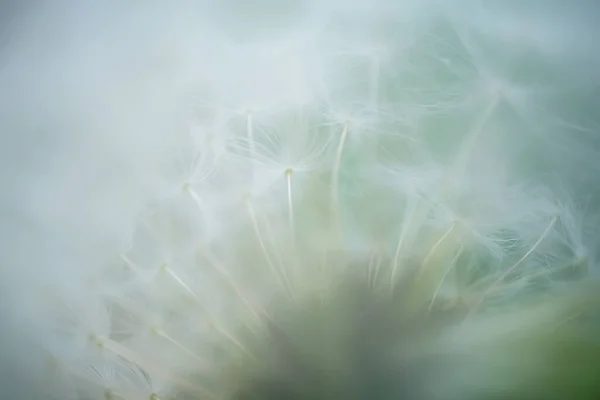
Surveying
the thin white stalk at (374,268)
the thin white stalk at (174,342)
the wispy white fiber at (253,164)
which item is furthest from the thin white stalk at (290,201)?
the thin white stalk at (174,342)

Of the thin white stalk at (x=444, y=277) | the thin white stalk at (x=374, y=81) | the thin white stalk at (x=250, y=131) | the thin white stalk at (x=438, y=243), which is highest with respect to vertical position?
the thin white stalk at (x=374, y=81)

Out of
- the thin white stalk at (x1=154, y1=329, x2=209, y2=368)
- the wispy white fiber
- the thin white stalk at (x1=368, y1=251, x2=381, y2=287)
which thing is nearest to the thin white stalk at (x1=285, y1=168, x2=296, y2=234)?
the wispy white fiber

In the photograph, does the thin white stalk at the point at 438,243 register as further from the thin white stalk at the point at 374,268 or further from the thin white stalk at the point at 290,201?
the thin white stalk at the point at 290,201

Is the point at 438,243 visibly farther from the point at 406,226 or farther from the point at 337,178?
the point at 337,178

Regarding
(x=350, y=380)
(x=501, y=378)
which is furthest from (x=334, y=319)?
(x=501, y=378)

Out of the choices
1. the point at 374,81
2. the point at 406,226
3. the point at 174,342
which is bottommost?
the point at 174,342

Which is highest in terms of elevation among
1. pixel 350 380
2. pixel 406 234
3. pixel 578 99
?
pixel 578 99

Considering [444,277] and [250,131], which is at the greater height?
[250,131]

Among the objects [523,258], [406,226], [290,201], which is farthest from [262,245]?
[523,258]

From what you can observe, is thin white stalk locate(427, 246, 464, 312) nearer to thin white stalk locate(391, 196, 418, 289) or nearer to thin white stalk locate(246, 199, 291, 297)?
thin white stalk locate(391, 196, 418, 289)

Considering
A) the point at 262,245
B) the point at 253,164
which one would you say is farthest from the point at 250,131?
the point at 262,245

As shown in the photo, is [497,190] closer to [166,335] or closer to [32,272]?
[166,335]
